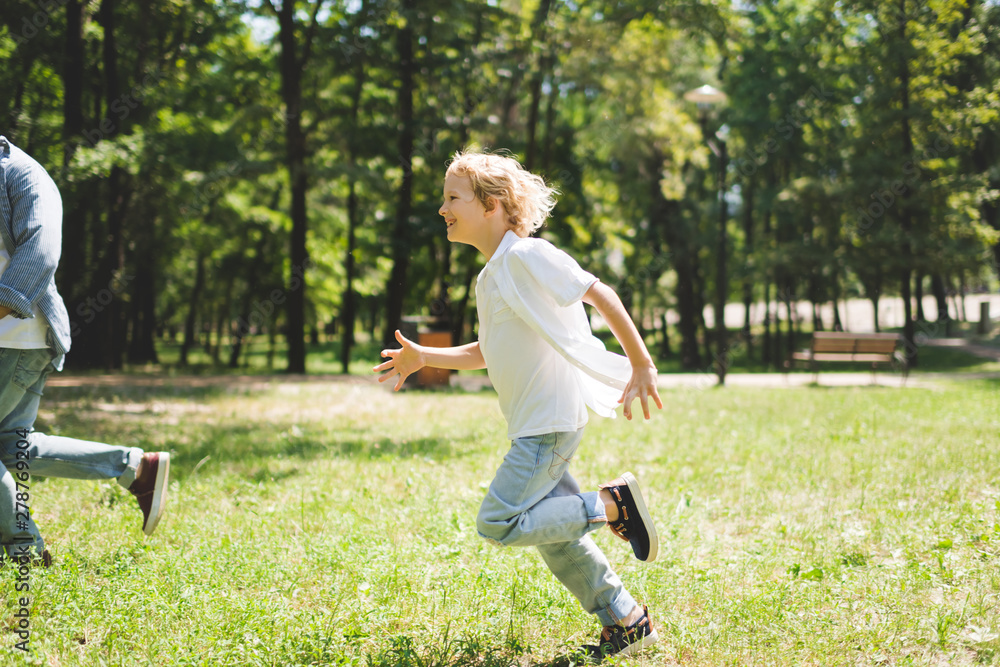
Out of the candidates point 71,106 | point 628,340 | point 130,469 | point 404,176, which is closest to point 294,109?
point 404,176

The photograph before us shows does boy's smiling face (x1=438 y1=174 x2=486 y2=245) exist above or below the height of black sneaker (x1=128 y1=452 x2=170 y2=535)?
above

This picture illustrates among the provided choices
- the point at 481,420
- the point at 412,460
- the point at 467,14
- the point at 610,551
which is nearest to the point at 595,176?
the point at 467,14

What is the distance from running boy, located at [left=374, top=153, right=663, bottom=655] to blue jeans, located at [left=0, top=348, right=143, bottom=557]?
1.90m

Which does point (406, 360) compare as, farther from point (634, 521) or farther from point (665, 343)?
point (665, 343)

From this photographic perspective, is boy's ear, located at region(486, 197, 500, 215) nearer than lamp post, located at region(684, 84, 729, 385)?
Yes

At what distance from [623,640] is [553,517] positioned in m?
0.56

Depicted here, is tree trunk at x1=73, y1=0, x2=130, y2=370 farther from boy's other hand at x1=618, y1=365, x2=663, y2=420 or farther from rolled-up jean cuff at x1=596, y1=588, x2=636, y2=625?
boy's other hand at x1=618, y1=365, x2=663, y2=420

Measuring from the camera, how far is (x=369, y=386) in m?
12.8

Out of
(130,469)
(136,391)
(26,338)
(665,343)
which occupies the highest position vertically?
(26,338)

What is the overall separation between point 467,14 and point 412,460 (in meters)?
10.7

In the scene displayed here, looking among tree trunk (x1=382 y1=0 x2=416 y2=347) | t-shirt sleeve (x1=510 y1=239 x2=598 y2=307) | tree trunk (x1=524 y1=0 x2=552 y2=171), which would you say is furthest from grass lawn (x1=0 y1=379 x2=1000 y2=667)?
tree trunk (x1=524 y1=0 x2=552 y2=171)

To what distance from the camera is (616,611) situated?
8.81 feet

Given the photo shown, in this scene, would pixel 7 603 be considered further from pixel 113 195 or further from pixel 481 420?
pixel 113 195

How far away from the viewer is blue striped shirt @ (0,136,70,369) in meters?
2.86
